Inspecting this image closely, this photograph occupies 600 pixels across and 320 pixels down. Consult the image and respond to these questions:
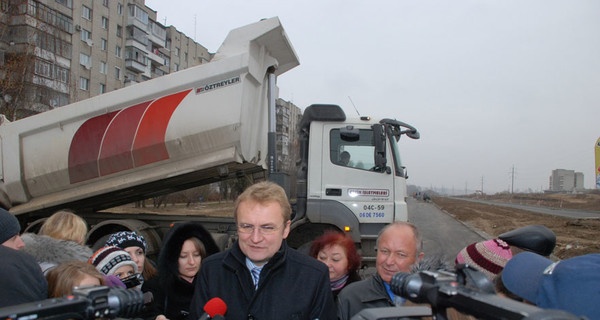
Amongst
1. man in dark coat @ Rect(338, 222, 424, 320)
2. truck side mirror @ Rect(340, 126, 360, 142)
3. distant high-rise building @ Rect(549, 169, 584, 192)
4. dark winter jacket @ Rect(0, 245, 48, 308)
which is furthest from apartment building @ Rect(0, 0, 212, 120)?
distant high-rise building @ Rect(549, 169, 584, 192)

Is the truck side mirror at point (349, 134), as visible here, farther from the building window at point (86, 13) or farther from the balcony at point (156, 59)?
the balcony at point (156, 59)

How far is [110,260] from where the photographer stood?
298cm

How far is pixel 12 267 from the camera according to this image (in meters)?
1.75

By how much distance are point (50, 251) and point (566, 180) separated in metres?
109

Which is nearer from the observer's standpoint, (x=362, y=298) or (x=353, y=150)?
(x=362, y=298)

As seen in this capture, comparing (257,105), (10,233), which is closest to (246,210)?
(10,233)

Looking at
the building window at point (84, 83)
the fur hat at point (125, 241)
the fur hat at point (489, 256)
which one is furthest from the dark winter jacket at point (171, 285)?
the building window at point (84, 83)

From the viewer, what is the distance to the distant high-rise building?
88081 millimetres

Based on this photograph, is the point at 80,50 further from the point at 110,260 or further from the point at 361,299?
the point at 361,299

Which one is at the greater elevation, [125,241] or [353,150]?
[353,150]

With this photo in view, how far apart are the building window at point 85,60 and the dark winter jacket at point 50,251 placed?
3662 centimetres

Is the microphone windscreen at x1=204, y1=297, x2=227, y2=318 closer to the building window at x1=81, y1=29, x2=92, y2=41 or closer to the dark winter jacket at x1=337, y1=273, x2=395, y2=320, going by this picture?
the dark winter jacket at x1=337, y1=273, x2=395, y2=320

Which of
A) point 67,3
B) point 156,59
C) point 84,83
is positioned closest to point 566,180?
point 156,59

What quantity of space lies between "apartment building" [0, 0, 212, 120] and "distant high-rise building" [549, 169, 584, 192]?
8364 cm
